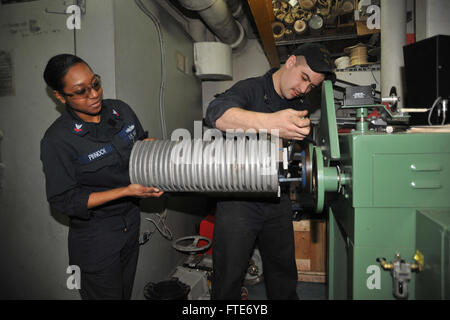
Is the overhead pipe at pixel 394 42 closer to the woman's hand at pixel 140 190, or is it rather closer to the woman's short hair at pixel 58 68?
the woman's hand at pixel 140 190

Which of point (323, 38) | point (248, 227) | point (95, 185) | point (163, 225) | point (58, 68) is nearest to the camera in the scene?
point (58, 68)

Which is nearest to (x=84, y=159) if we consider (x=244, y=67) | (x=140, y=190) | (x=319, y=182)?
(x=140, y=190)

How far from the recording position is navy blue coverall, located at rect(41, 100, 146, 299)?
3.57ft

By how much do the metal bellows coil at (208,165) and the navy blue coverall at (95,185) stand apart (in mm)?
313

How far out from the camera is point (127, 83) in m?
1.68

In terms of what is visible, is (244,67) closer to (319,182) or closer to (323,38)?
(323,38)

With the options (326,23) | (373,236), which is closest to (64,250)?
(373,236)

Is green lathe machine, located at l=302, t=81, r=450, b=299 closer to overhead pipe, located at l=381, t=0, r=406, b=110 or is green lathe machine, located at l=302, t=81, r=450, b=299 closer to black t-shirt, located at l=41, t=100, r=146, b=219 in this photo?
black t-shirt, located at l=41, t=100, r=146, b=219

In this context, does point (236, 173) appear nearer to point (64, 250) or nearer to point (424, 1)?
point (64, 250)

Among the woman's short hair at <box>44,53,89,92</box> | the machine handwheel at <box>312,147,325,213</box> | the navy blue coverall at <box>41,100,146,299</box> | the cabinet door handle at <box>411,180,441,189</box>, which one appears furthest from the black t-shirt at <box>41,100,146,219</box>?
Answer: the cabinet door handle at <box>411,180,441,189</box>

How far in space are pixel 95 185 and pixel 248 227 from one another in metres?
0.75

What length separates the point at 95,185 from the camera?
3.95 feet

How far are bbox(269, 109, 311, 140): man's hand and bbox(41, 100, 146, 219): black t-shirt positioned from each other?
69 centimetres

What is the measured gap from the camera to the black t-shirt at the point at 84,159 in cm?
108
